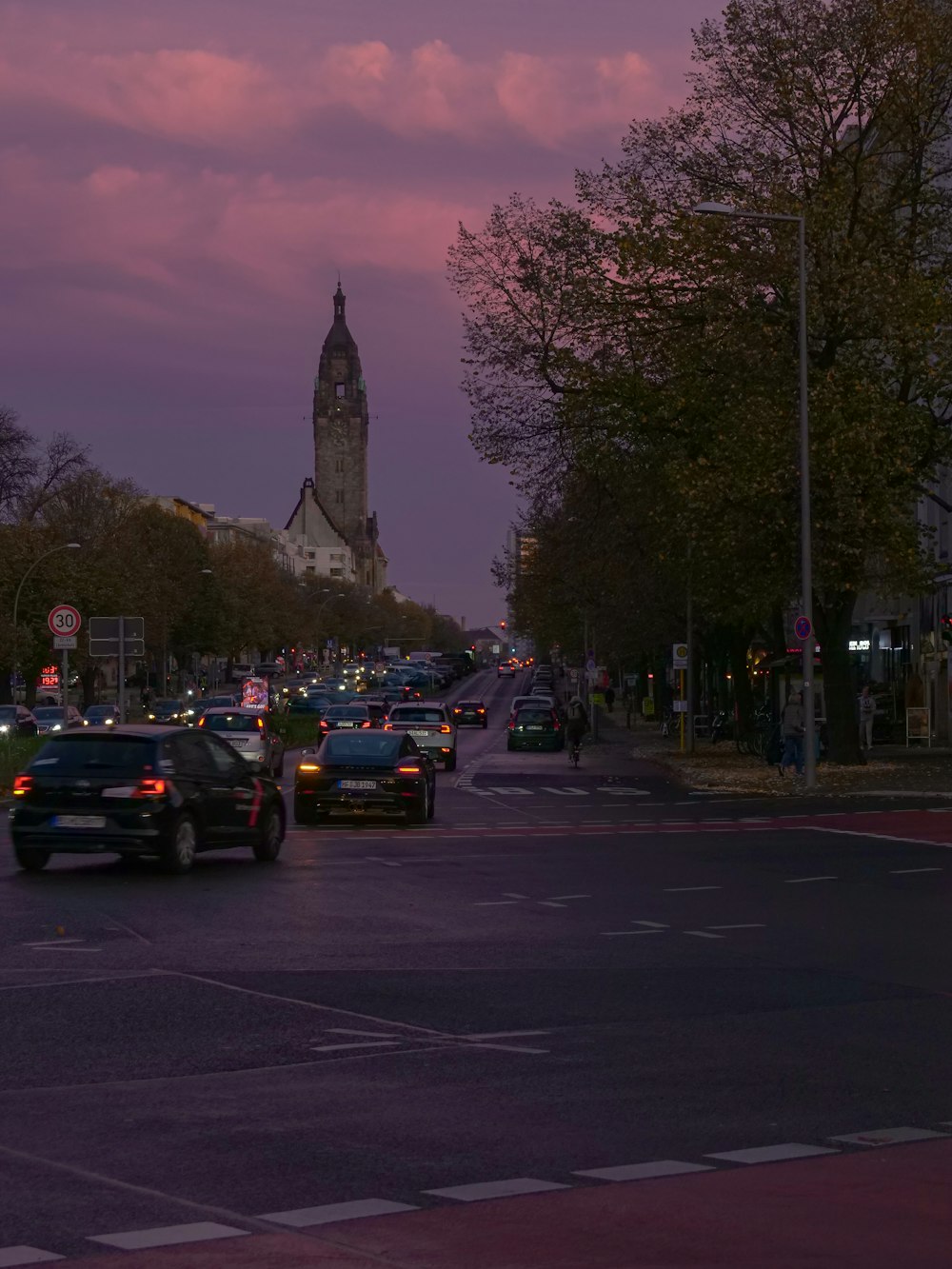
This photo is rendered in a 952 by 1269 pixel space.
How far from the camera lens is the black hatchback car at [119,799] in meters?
19.1

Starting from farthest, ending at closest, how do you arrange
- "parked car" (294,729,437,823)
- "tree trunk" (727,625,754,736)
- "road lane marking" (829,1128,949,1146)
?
"tree trunk" (727,625,754,736)
"parked car" (294,729,437,823)
"road lane marking" (829,1128,949,1146)

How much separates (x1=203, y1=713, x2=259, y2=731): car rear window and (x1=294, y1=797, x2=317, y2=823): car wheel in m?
17.0

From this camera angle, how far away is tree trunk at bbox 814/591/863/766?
41469 mm

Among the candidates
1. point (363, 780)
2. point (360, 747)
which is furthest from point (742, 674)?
point (363, 780)

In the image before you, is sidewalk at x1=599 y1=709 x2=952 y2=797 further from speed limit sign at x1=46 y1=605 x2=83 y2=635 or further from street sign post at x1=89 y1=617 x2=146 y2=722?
speed limit sign at x1=46 y1=605 x2=83 y2=635

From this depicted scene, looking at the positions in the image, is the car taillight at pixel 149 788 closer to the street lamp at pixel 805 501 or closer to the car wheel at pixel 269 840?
the car wheel at pixel 269 840

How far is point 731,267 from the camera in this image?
37.6m

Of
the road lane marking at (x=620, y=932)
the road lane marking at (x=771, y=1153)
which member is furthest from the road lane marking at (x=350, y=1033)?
the road lane marking at (x=620, y=932)

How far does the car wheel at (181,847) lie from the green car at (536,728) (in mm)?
42597

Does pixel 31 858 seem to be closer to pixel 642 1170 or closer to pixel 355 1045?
pixel 355 1045

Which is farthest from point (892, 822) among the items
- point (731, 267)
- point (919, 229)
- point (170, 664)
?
point (170, 664)

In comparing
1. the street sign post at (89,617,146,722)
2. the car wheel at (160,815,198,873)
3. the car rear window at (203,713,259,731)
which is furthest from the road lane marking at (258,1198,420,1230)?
the car rear window at (203,713,259,731)

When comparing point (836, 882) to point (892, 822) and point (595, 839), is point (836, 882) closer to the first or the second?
point (595, 839)

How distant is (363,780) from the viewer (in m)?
28.1
